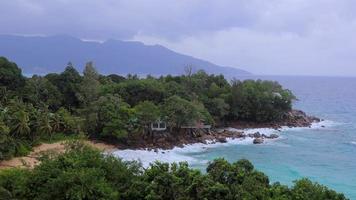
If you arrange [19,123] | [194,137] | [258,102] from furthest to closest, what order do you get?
[258,102] < [194,137] < [19,123]

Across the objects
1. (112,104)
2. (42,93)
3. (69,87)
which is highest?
(69,87)

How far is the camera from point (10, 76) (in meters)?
48.6

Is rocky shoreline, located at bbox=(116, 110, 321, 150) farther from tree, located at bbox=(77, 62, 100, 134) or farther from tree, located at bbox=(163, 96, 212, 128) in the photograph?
tree, located at bbox=(77, 62, 100, 134)

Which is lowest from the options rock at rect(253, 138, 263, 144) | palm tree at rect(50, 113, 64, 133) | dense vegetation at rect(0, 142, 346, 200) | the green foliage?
rock at rect(253, 138, 263, 144)

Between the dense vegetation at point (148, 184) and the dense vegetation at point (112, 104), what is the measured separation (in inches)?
593

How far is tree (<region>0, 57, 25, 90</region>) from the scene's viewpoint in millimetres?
48375

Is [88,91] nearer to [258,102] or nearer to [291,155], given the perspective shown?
[258,102]

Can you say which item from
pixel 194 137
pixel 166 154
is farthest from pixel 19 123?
pixel 194 137

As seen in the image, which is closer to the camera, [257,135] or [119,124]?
[119,124]

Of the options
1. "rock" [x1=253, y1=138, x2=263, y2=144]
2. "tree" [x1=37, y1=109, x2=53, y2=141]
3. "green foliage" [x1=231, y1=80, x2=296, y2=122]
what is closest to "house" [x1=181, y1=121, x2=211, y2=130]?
"rock" [x1=253, y1=138, x2=263, y2=144]

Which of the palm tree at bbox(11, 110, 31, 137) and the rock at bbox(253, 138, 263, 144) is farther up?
the palm tree at bbox(11, 110, 31, 137)

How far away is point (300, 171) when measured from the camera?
40.0 metres

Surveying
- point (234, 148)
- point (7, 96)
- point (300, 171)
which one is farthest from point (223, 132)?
point (7, 96)

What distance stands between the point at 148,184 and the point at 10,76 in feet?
114
